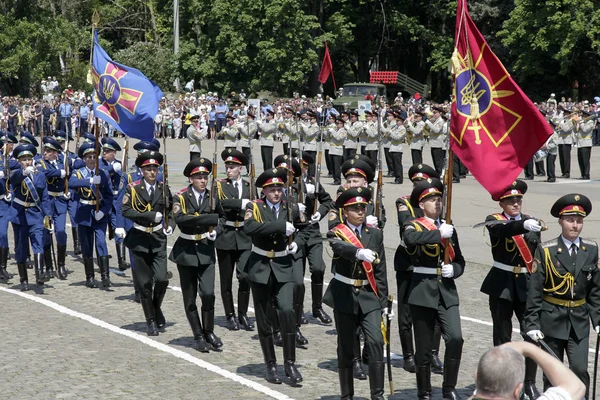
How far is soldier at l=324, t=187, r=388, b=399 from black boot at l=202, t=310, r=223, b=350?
7.43 feet

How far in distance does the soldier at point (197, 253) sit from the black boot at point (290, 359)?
4.70 ft

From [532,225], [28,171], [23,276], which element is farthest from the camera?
[23,276]

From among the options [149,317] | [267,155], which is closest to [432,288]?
[149,317]

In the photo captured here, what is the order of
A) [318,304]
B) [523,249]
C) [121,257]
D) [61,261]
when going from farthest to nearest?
1. [121,257]
2. [61,261]
3. [318,304]
4. [523,249]

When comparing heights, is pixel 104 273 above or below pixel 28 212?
below

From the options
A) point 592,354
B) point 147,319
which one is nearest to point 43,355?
point 147,319

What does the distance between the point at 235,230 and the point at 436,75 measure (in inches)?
2059

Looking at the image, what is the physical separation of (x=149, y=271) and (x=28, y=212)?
3.45 meters

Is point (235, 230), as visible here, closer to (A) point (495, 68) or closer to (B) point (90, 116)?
(A) point (495, 68)

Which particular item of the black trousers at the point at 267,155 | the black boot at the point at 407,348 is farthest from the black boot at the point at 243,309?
the black trousers at the point at 267,155

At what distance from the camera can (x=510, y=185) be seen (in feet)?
31.0

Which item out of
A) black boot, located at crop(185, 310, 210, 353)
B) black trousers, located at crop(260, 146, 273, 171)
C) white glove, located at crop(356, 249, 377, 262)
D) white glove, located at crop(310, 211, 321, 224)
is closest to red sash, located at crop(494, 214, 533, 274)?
white glove, located at crop(356, 249, 377, 262)

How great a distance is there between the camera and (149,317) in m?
11.8

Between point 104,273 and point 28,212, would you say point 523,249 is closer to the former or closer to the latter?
point 104,273
